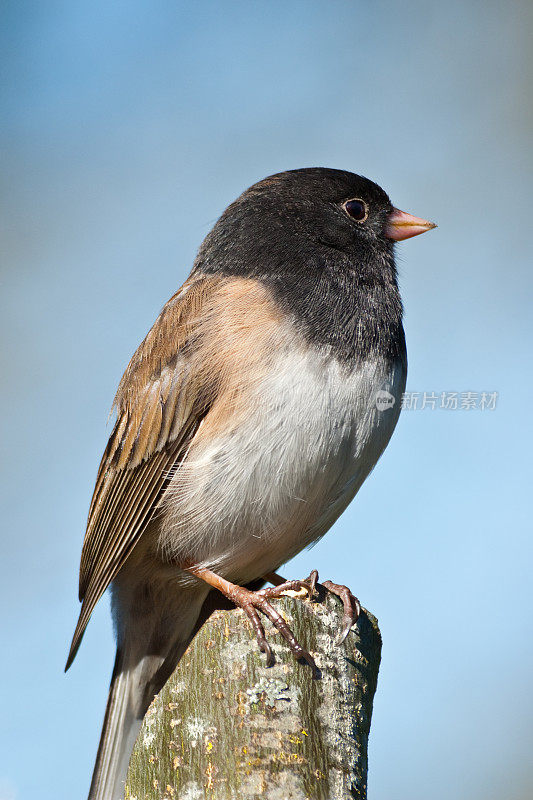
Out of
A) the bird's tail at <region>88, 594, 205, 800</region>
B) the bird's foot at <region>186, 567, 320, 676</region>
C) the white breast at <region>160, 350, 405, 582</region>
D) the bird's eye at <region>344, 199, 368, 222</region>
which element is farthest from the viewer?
the bird's eye at <region>344, 199, 368, 222</region>

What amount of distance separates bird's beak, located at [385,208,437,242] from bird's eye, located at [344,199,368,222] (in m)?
0.09

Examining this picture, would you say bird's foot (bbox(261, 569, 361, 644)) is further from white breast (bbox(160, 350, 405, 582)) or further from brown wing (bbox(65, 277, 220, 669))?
brown wing (bbox(65, 277, 220, 669))

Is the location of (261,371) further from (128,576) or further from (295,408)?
(128,576)

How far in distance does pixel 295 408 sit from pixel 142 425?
640mm

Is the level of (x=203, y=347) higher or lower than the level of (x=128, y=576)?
higher

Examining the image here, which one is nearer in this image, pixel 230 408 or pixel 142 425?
pixel 230 408

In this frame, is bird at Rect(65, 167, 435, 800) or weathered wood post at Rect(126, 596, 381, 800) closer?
weathered wood post at Rect(126, 596, 381, 800)

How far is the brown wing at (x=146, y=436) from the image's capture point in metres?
2.49

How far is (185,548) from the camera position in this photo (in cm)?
249

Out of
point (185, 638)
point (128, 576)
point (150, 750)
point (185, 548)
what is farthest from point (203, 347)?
point (150, 750)

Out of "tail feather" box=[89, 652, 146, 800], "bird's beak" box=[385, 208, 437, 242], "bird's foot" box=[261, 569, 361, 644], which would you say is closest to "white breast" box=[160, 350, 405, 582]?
"bird's foot" box=[261, 569, 361, 644]

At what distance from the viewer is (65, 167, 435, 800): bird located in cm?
226

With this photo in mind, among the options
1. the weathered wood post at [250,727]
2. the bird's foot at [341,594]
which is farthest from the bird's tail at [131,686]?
the weathered wood post at [250,727]

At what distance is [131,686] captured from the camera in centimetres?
258
